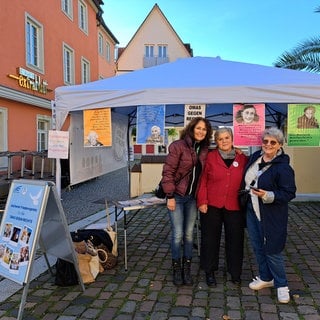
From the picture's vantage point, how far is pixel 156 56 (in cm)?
3850

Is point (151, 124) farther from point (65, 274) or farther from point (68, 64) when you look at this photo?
point (68, 64)

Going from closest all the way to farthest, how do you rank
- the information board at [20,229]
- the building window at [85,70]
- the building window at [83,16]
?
the information board at [20,229]
the building window at [83,16]
the building window at [85,70]

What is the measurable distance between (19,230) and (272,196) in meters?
2.26

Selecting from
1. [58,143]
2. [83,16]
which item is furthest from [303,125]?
[83,16]

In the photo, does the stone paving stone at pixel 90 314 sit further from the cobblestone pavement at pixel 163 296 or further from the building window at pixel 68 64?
the building window at pixel 68 64

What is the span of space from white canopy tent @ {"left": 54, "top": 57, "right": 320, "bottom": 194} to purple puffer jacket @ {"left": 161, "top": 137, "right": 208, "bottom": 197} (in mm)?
637

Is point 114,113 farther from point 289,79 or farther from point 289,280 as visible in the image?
point 289,280

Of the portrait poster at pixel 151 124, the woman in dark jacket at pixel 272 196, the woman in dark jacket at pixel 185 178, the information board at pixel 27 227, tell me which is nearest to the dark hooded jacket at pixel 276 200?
the woman in dark jacket at pixel 272 196

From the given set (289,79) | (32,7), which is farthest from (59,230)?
(32,7)

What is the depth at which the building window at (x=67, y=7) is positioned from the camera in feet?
55.9

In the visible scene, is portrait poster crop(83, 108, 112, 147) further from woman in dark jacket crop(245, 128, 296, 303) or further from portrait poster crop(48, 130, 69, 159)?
woman in dark jacket crop(245, 128, 296, 303)

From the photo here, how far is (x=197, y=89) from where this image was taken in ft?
14.1

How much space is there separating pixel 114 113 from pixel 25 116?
8141mm

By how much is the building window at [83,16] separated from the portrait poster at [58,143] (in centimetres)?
1602
